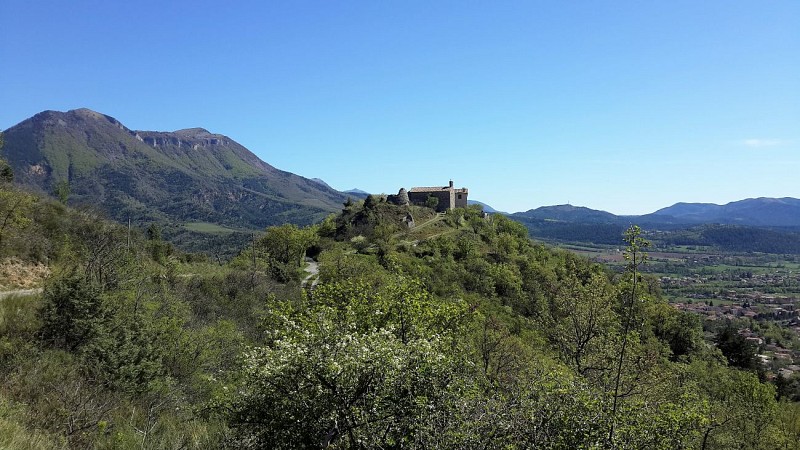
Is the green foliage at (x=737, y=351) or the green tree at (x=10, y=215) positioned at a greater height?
the green tree at (x=10, y=215)

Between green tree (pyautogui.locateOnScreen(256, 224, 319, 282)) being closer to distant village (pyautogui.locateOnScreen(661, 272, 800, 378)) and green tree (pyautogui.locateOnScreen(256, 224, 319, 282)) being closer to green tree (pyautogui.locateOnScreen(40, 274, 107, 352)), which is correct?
green tree (pyautogui.locateOnScreen(40, 274, 107, 352))

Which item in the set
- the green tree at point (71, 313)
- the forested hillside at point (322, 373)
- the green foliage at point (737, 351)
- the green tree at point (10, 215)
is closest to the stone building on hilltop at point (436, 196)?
the green foliage at point (737, 351)

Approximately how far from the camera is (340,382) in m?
Answer: 10.4

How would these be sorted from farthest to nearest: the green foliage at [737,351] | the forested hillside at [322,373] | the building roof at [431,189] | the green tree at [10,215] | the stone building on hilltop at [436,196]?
the building roof at [431,189]
the stone building on hilltop at [436,196]
the green foliage at [737,351]
the green tree at [10,215]
the forested hillside at [322,373]

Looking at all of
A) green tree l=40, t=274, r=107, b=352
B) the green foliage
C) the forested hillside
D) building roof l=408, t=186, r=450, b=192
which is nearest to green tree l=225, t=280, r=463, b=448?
the forested hillside

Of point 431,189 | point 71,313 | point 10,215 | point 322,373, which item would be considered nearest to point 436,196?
point 431,189

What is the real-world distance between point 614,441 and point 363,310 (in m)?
9.31

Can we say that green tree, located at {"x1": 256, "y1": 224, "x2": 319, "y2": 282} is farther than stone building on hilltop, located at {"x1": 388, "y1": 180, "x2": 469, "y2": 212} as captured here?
No

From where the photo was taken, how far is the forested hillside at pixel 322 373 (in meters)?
10.2

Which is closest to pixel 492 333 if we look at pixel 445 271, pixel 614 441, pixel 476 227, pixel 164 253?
pixel 614 441

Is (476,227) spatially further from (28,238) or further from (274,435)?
(274,435)

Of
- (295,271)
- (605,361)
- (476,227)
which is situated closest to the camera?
(605,361)

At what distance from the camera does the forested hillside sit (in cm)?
1023

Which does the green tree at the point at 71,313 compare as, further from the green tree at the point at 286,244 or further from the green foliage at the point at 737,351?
the green foliage at the point at 737,351
